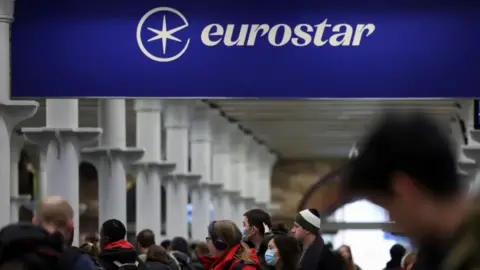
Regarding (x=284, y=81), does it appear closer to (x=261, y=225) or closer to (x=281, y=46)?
(x=281, y=46)

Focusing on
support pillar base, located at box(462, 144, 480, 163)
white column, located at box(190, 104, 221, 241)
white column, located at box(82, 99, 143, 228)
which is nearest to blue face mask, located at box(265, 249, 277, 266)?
support pillar base, located at box(462, 144, 480, 163)

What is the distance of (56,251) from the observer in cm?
355

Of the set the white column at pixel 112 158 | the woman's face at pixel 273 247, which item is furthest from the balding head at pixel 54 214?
the white column at pixel 112 158

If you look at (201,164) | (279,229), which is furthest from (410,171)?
(201,164)

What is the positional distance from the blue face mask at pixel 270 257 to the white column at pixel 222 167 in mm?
32421

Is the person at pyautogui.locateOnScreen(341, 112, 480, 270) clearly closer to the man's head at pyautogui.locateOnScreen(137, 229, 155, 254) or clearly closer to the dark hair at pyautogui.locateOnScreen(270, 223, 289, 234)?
the dark hair at pyautogui.locateOnScreen(270, 223, 289, 234)

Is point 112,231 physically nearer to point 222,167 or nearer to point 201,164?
point 201,164

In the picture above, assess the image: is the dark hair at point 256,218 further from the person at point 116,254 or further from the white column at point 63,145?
the white column at point 63,145

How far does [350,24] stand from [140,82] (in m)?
2.14

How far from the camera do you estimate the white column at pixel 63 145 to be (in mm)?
19641

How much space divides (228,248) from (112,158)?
14.6m

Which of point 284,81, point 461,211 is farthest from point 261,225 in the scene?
point 461,211

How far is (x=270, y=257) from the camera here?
10.7 meters

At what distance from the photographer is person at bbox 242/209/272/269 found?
11227mm
